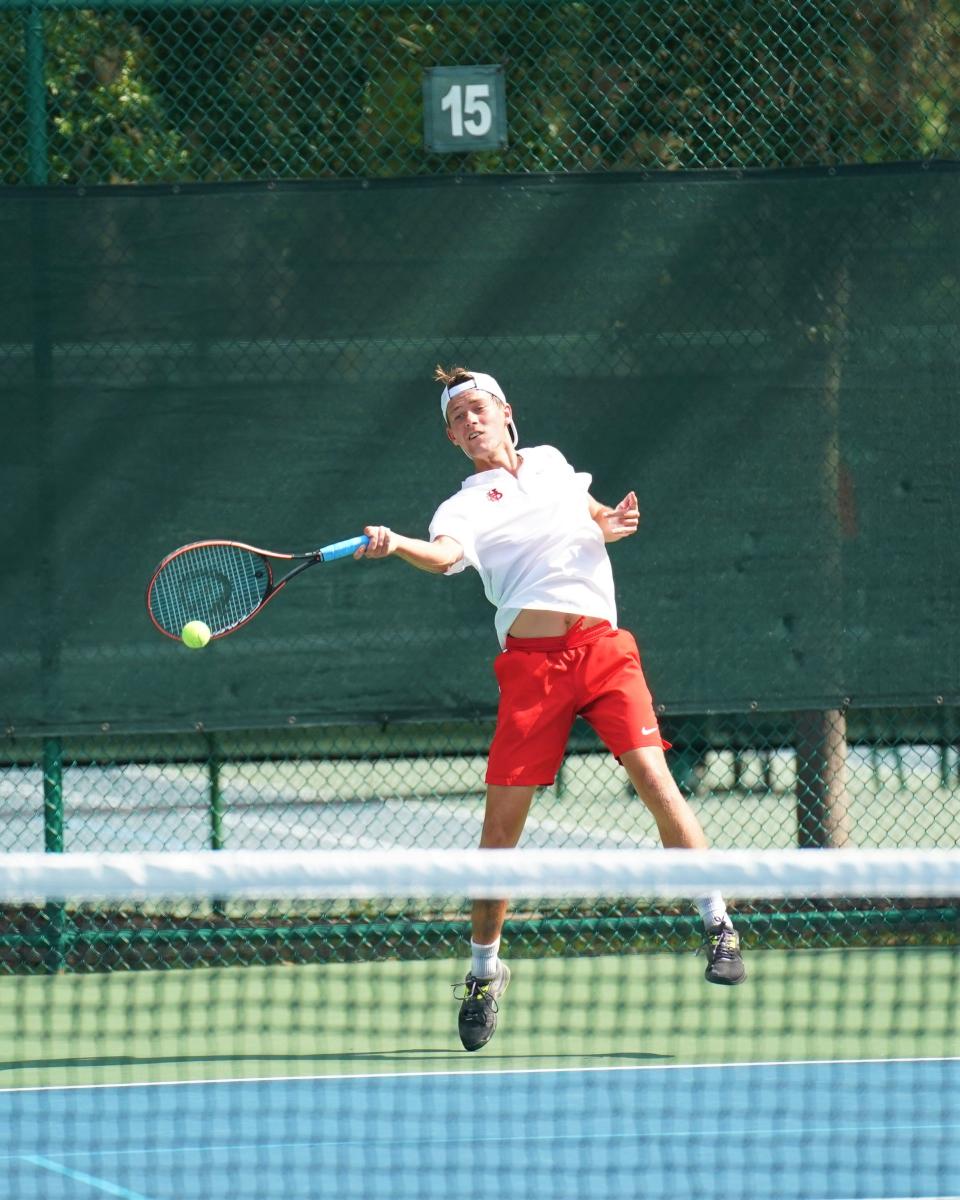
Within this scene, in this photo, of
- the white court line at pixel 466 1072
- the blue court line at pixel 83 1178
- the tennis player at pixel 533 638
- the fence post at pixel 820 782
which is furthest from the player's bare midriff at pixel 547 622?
the fence post at pixel 820 782

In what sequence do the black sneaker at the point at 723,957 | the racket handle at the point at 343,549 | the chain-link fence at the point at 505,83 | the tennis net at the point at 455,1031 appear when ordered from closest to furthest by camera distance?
the tennis net at the point at 455,1031, the racket handle at the point at 343,549, the black sneaker at the point at 723,957, the chain-link fence at the point at 505,83

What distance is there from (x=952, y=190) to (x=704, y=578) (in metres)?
1.38

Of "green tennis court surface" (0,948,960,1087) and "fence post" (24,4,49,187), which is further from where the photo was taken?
"fence post" (24,4,49,187)

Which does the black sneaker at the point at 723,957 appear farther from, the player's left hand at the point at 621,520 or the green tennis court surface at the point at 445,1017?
the player's left hand at the point at 621,520

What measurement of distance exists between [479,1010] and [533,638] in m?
0.88

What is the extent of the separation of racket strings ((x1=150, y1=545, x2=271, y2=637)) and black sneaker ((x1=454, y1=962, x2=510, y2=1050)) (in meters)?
1.08

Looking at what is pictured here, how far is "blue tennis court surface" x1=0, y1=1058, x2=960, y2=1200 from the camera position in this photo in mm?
3564

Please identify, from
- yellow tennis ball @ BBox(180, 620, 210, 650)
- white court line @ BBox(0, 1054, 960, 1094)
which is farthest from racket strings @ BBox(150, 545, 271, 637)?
white court line @ BBox(0, 1054, 960, 1094)

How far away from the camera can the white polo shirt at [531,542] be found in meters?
4.34

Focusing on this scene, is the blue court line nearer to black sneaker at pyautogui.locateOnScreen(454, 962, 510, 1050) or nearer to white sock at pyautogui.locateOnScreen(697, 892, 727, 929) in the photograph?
black sneaker at pyautogui.locateOnScreen(454, 962, 510, 1050)

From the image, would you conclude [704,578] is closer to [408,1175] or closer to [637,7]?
[637,7]

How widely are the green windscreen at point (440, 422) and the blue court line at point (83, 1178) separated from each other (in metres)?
1.72

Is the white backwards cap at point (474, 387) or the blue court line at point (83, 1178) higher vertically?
the white backwards cap at point (474, 387)

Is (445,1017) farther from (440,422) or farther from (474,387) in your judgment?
(474,387)
